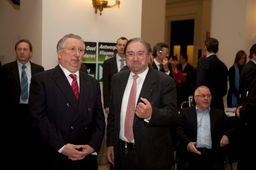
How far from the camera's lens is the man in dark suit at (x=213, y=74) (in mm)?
4812

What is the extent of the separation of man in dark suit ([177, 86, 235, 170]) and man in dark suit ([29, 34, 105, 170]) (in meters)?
1.48

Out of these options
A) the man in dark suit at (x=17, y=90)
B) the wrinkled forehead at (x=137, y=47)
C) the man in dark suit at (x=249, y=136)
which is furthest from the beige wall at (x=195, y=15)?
the wrinkled forehead at (x=137, y=47)

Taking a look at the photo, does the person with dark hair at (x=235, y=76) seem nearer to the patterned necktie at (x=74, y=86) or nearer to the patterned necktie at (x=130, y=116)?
the patterned necktie at (x=130, y=116)

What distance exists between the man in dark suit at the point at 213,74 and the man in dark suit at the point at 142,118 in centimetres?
234

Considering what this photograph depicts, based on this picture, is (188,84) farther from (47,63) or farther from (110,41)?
(47,63)

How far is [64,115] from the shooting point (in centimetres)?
245

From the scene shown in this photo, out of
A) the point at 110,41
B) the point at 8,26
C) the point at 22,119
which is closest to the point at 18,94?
the point at 22,119

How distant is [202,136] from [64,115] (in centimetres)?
193

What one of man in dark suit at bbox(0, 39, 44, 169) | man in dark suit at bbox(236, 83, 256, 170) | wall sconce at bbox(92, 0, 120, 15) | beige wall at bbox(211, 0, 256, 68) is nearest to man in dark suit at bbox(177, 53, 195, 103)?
beige wall at bbox(211, 0, 256, 68)

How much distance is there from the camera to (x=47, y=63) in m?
4.35

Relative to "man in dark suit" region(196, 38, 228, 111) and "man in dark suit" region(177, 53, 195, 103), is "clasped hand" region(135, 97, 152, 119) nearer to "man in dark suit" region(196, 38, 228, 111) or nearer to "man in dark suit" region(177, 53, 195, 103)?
"man in dark suit" region(196, 38, 228, 111)

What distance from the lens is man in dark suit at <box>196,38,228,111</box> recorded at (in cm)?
481

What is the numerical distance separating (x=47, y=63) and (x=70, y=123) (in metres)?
2.07

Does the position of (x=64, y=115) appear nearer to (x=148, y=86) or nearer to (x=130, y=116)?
(x=130, y=116)
